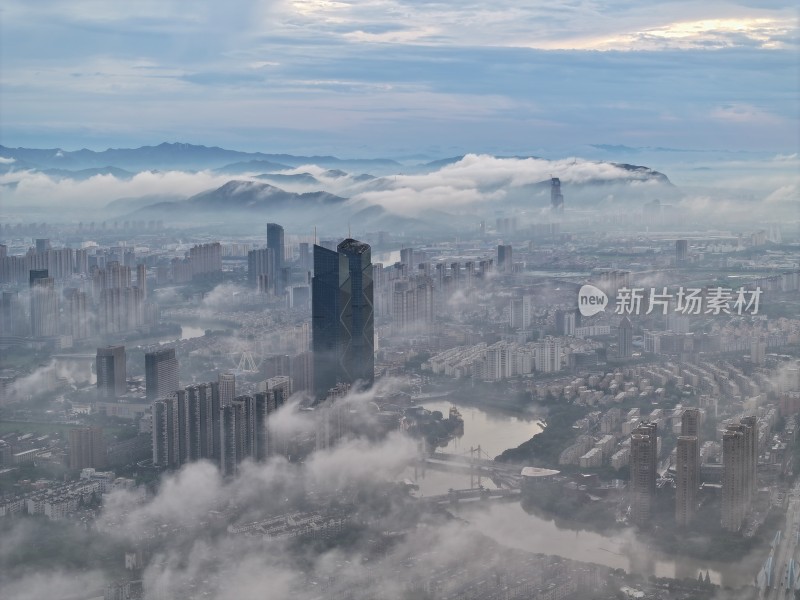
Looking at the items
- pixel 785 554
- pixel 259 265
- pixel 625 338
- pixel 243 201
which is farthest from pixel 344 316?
pixel 243 201

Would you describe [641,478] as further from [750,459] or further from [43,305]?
[43,305]

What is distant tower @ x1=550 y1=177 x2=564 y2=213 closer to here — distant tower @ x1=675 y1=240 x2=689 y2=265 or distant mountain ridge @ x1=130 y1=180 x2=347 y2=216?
distant tower @ x1=675 y1=240 x2=689 y2=265

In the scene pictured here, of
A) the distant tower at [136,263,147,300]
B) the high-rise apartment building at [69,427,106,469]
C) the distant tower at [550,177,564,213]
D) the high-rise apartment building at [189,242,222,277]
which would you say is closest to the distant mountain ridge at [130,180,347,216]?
the high-rise apartment building at [189,242,222,277]

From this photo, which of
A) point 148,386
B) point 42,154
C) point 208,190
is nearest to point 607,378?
point 148,386

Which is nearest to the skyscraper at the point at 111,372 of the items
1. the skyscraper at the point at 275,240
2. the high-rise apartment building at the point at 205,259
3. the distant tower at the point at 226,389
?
the distant tower at the point at 226,389

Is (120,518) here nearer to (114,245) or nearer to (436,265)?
(436,265)
